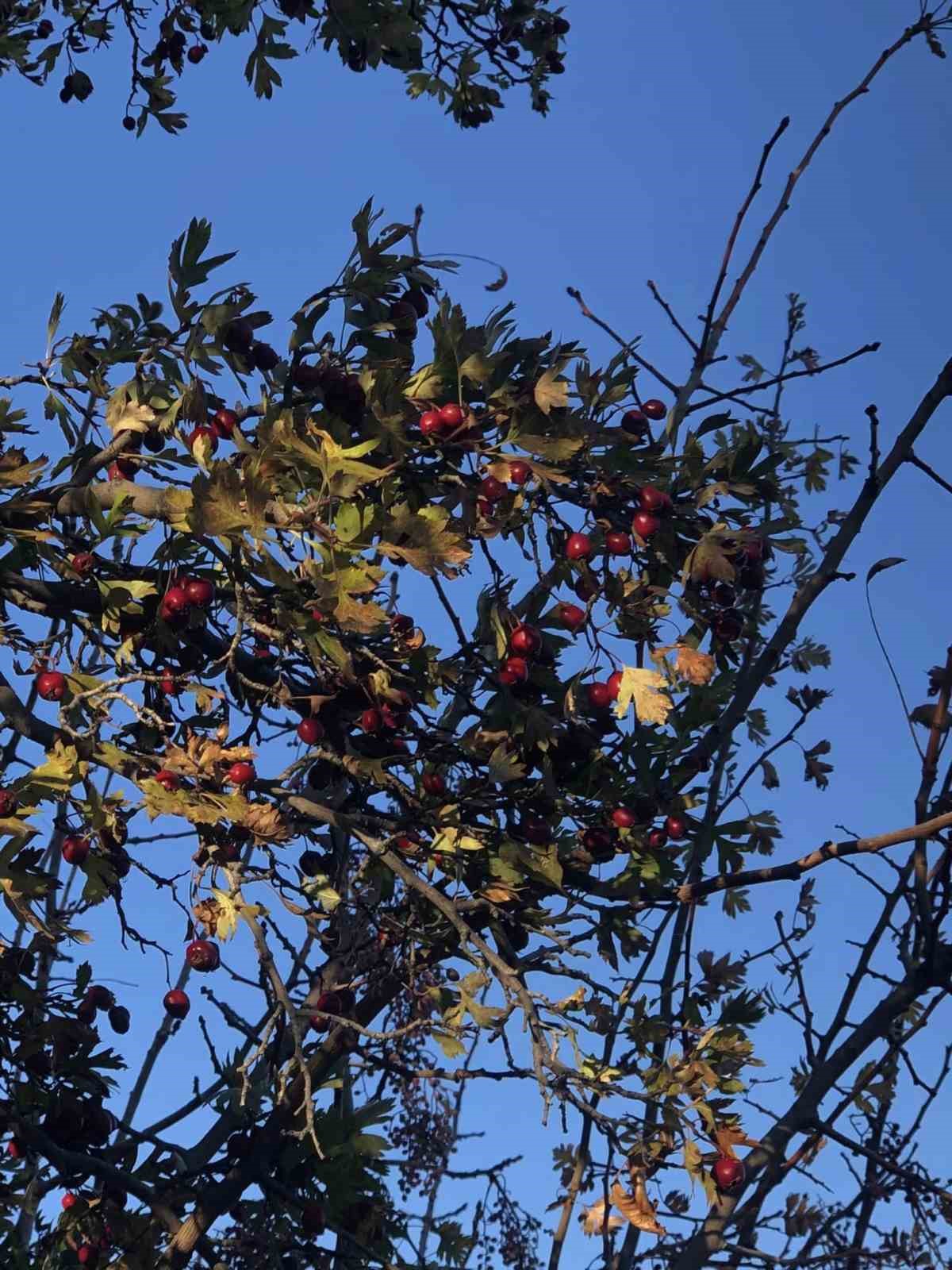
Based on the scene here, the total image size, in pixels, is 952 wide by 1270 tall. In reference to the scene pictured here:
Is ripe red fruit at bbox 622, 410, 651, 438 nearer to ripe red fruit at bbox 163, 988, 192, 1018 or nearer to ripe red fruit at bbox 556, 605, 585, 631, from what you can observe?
ripe red fruit at bbox 556, 605, 585, 631

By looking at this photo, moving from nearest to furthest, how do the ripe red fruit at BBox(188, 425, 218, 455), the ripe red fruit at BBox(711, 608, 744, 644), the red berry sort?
the ripe red fruit at BBox(188, 425, 218, 455) < the ripe red fruit at BBox(711, 608, 744, 644) < the red berry

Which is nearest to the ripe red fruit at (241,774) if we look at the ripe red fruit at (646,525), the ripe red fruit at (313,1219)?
the ripe red fruit at (646,525)

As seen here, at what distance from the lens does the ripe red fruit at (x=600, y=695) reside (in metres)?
3.36

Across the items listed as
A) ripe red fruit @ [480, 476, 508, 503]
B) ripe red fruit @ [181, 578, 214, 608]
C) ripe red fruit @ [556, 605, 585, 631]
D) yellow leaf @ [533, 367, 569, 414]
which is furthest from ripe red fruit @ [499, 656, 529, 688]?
ripe red fruit @ [181, 578, 214, 608]

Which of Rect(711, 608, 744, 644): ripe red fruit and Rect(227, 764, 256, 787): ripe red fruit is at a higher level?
Rect(711, 608, 744, 644): ripe red fruit

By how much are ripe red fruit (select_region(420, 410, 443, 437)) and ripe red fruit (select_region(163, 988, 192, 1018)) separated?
1.98 m

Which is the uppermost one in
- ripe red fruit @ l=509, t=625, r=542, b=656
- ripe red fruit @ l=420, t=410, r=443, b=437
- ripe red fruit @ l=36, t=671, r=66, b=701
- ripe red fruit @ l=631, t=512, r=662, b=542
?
ripe red fruit @ l=420, t=410, r=443, b=437

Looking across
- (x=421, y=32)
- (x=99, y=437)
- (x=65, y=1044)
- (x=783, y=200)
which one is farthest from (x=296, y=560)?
(x=421, y=32)

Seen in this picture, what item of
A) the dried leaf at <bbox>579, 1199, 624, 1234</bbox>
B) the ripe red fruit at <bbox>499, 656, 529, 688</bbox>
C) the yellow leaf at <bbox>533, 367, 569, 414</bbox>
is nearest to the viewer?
the yellow leaf at <bbox>533, 367, 569, 414</bbox>

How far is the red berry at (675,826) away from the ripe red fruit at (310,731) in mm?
958

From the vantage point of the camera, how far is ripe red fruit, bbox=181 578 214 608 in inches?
131

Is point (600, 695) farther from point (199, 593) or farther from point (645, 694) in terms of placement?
point (199, 593)

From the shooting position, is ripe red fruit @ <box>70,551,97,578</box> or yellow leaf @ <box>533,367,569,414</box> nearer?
yellow leaf @ <box>533,367,569,414</box>

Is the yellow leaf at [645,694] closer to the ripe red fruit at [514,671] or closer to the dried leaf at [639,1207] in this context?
the ripe red fruit at [514,671]
